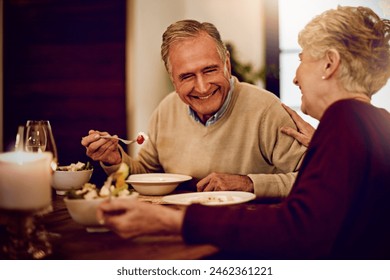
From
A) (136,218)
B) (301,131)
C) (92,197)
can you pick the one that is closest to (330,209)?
(136,218)

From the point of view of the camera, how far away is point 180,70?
1.57 m

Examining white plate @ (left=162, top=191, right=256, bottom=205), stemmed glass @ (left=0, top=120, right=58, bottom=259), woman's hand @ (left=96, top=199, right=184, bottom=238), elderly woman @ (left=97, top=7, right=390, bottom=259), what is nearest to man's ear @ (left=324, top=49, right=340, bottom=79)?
elderly woman @ (left=97, top=7, right=390, bottom=259)

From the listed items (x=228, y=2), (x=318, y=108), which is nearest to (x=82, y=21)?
(x=228, y=2)

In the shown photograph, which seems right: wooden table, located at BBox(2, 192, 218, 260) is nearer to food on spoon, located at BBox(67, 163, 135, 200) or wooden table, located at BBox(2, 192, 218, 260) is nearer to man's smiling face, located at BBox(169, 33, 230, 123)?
food on spoon, located at BBox(67, 163, 135, 200)

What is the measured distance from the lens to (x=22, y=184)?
0.82 meters

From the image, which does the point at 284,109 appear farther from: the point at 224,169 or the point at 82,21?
the point at 82,21

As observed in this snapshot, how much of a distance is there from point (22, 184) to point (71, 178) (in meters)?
0.51

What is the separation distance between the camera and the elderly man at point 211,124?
154 cm

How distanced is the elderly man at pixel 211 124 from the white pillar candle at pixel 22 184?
2.04 feet

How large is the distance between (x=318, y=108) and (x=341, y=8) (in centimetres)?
21

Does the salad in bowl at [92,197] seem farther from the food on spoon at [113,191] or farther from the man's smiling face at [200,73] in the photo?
the man's smiling face at [200,73]

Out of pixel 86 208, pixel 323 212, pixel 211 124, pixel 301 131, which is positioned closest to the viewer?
pixel 323 212

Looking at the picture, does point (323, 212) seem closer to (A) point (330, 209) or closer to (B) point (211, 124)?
(A) point (330, 209)

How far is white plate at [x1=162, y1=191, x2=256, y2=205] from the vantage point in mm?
1080
